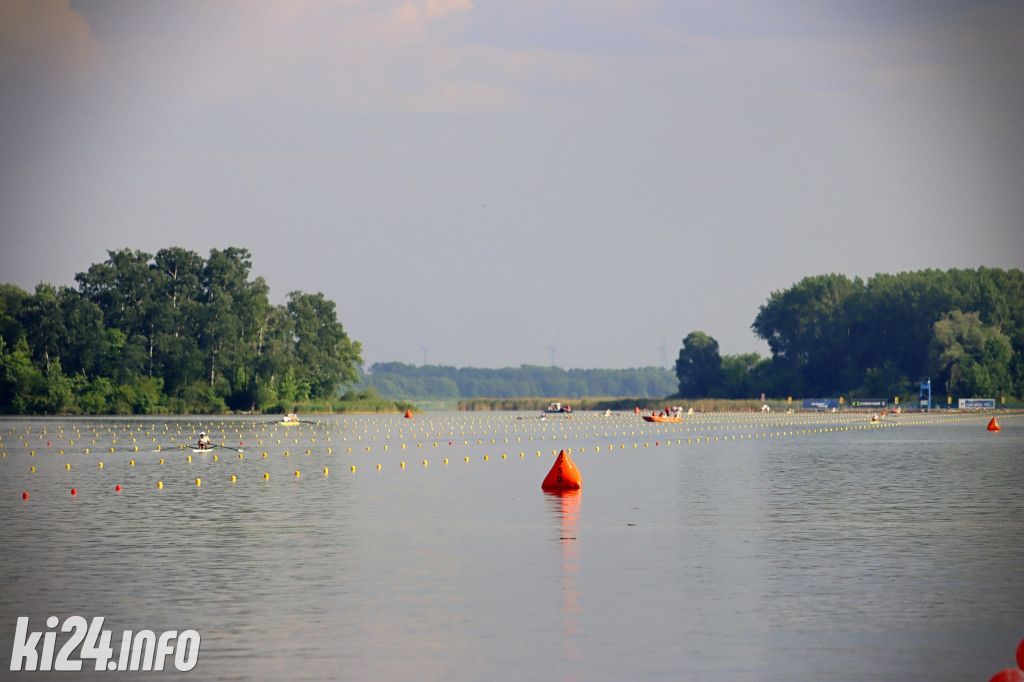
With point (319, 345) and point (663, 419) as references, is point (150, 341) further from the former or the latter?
point (663, 419)

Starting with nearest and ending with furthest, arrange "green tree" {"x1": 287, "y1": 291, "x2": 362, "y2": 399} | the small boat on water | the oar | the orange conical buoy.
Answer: the orange conical buoy
the oar
the small boat on water
"green tree" {"x1": 287, "y1": 291, "x2": 362, "y2": 399}

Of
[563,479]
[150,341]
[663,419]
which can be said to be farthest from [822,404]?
[563,479]

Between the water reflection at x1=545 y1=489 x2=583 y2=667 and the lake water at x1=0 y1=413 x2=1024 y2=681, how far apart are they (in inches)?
3.2

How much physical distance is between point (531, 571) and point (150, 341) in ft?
439

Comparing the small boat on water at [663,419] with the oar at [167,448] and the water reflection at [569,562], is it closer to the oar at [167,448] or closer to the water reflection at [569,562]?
the oar at [167,448]

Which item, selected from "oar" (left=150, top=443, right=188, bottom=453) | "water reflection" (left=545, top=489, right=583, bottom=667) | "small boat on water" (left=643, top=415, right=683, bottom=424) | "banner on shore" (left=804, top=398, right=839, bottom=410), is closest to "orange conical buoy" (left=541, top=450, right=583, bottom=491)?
"water reflection" (left=545, top=489, right=583, bottom=667)

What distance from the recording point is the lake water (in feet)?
48.3

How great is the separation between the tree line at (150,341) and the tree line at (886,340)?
7587cm

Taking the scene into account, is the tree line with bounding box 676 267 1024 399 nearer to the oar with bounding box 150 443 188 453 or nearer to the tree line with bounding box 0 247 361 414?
the tree line with bounding box 0 247 361 414

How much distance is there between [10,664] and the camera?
46.8 ft

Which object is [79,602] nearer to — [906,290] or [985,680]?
[985,680]

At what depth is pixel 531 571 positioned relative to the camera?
70.6ft

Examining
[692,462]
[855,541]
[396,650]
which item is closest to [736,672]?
[396,650]

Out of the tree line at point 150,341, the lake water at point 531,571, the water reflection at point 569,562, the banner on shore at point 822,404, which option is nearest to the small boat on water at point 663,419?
the tree line at point 150,341
